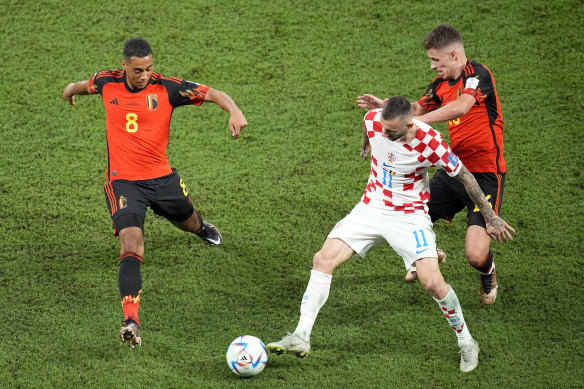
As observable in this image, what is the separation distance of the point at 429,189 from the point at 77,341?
2793mm

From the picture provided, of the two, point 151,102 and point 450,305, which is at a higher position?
point 151,102

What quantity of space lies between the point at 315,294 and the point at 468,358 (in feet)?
3.73

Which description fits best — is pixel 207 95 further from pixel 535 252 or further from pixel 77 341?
pixel 535 252

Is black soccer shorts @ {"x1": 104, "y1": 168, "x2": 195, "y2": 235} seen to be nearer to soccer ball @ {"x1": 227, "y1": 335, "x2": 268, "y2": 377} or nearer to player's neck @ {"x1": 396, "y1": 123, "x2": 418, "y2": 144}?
soccer ball @ {"x1": 227, "y1": 335, "x2": 268, "y2": 377}

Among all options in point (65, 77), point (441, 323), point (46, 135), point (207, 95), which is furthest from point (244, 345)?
point (65, 77)

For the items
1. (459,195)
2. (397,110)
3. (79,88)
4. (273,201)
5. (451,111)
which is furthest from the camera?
(273,201)

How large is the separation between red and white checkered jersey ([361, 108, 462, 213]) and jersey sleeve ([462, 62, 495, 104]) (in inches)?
21.6

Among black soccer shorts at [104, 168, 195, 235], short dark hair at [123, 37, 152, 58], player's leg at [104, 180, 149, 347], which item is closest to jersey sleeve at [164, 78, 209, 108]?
short dark hair at [123, 37, 152, 58]

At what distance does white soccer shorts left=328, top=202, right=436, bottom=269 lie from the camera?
5.20 metres

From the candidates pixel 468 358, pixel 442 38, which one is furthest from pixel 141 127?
pixel 468 358

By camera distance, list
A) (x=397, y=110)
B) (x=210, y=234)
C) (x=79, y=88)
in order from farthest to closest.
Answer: (x=210, y=234) < (x=79, y=88) < (x=397, y=110)

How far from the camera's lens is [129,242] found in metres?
5.41

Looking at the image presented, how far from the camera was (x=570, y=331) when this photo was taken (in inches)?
220

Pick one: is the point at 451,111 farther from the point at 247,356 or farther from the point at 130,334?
the point at 130,334
